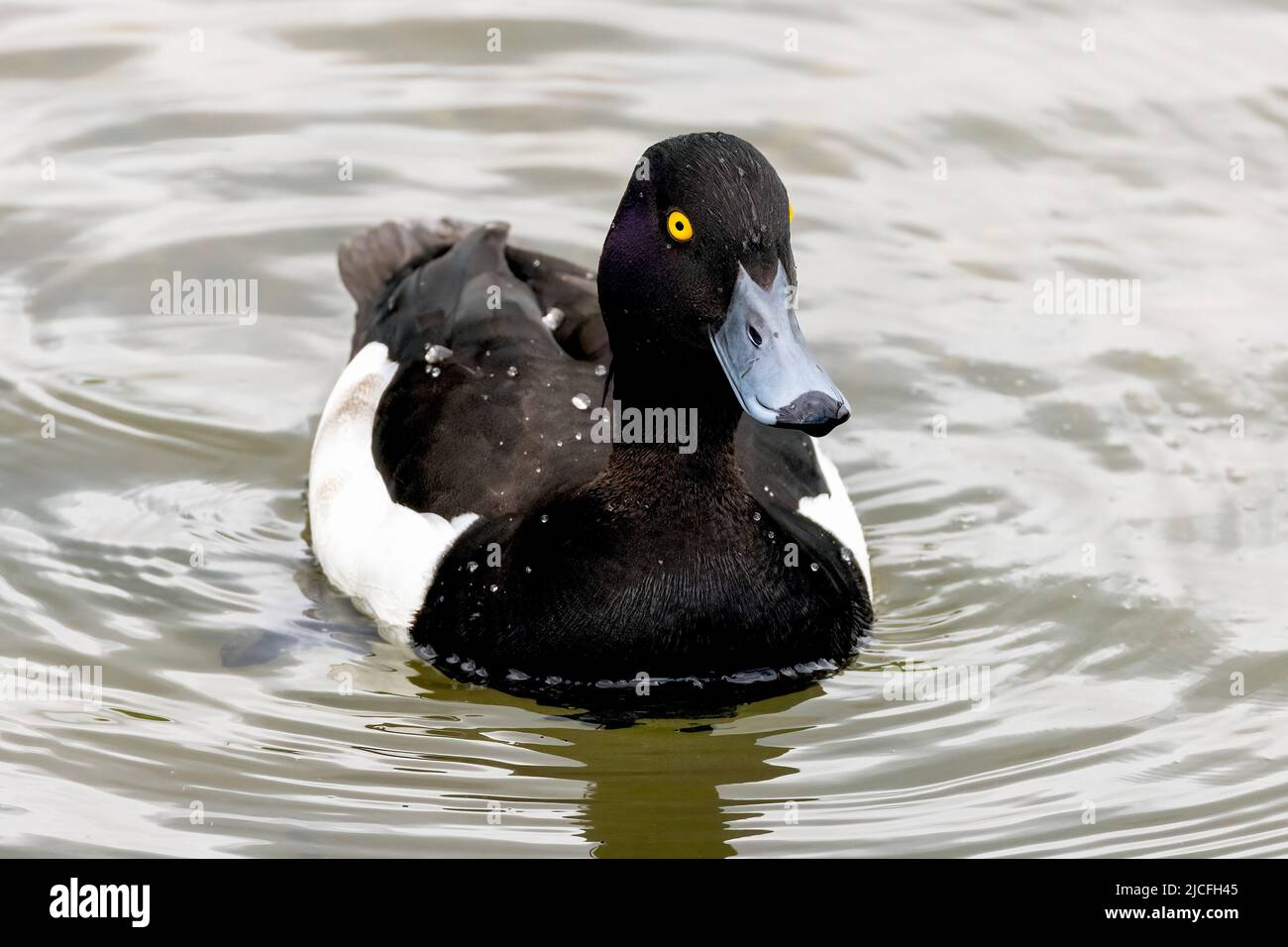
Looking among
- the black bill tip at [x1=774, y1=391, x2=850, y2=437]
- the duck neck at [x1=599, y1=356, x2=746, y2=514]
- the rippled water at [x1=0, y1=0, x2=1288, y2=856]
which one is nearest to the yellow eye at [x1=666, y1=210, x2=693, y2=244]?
the duck neck at [x1=599, y1=356, x2=746, y2=514]

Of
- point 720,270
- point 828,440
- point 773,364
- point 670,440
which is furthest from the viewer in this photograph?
point 828,440

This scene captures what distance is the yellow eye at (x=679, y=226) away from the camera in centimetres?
607

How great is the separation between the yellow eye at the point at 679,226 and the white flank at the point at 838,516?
1.41 meters

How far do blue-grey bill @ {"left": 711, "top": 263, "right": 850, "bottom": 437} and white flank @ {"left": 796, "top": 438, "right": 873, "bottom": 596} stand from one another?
1.22 meters

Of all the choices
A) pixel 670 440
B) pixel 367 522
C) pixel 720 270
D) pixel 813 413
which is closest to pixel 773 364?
pixel 813 413

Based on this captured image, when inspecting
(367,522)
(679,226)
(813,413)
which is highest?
(679,226)

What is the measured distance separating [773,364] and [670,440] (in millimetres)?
640

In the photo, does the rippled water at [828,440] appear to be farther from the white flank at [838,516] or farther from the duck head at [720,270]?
the duck head at [720,270]

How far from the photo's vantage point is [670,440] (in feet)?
21.3

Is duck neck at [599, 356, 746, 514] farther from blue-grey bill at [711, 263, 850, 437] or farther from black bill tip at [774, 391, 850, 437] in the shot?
black bill tip at [774, 391, 850, 437]

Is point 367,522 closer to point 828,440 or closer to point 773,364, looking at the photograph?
point 773,364

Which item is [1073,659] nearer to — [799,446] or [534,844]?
[799,446]

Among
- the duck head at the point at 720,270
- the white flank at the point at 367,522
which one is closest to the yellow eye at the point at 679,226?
the duck head at the point at 720,270

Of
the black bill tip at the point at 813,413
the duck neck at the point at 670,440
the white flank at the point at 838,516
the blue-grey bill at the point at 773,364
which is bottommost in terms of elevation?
the white flank at the point at 838,516
